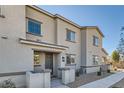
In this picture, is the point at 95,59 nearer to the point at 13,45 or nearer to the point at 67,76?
the point at 67,76

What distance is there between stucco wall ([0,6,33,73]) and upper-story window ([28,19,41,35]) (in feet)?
8.08

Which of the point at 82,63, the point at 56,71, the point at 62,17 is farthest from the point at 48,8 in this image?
the point at 82,63

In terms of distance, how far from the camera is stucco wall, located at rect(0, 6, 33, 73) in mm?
9289

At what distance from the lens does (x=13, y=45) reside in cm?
978

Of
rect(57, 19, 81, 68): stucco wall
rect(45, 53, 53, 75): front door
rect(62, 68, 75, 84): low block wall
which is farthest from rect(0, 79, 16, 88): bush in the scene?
rect(57, 19, 81, 68): stucco wall

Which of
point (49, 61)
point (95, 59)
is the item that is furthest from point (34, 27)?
point (95, 59)

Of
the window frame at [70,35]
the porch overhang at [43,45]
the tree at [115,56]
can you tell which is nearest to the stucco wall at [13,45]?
the porch overhang at [43,45]

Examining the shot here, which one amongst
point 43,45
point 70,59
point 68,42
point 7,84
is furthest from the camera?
point 70,59

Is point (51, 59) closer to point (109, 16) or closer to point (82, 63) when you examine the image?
point (82, 63)

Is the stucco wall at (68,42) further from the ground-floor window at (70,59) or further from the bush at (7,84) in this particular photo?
the bush at (7,84)

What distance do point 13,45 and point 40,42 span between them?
8.07ft

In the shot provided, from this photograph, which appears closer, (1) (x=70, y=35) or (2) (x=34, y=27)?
(2) (x=34, y=27)

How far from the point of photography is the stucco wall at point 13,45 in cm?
929

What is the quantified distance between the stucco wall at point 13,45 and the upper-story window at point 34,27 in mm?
2461
